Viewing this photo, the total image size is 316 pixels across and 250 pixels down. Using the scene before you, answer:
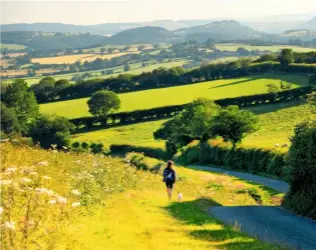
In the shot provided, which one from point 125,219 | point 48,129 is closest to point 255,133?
point 48,129

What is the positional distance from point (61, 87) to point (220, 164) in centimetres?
11208

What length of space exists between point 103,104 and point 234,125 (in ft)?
223

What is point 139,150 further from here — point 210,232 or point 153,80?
point 210,232

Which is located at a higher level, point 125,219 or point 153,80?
point 125,219

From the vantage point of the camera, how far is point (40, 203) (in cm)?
1173

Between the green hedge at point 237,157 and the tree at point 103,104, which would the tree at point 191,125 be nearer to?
the green hedge at point 237,157

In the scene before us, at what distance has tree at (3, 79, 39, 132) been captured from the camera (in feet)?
426

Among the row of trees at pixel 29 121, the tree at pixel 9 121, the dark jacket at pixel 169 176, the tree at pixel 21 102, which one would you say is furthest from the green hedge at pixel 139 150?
the dark jacket at pixel 169 176

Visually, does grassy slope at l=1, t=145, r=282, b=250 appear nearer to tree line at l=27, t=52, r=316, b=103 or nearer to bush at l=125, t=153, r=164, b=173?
bush at l=125, t=153, r=164, b=173

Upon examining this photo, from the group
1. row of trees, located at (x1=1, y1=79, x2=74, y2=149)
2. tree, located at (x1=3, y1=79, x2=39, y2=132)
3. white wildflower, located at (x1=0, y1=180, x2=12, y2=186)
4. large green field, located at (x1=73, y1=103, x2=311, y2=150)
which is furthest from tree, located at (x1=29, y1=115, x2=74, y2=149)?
white wildflower, located at (x1=0, y1=180, x2=12, y2=186)

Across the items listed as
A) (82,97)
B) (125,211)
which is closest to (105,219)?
(125,211)

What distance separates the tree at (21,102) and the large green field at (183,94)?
10.9m

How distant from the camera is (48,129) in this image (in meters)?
121

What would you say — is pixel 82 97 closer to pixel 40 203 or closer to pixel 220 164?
pixel 220 164
